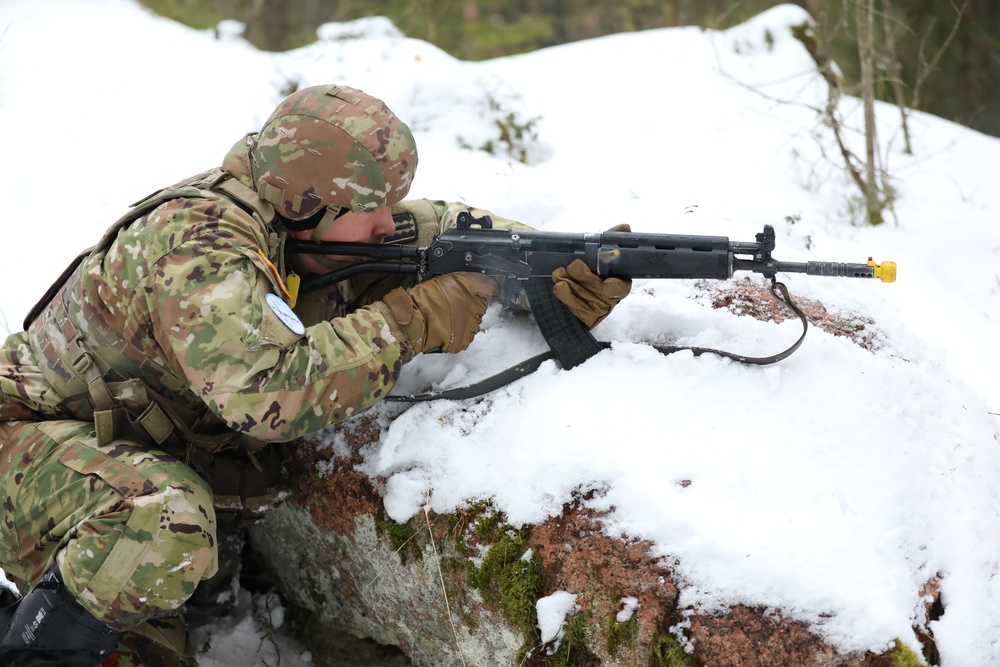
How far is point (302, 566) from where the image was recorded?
3500 millimetres

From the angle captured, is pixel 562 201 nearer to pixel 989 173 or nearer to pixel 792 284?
pixel 792 284

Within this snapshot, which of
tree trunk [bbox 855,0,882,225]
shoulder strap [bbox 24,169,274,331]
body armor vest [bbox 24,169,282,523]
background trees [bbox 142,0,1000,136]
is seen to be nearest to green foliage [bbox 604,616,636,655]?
body armor vest [bbox 24,169,282,523]

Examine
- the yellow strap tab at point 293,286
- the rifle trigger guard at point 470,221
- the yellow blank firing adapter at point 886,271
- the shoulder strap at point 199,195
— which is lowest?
the yellow blank firing adapter at point 886,271

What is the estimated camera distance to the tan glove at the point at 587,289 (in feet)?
9.48

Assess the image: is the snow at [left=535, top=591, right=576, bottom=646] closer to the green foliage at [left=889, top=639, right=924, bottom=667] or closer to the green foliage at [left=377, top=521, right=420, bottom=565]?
the green foliage at [left=377, top=521, right=420, bottom=565]

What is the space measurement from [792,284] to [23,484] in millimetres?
2983

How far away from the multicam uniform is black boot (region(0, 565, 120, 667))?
0.06 metres

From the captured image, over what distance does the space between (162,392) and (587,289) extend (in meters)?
1.52

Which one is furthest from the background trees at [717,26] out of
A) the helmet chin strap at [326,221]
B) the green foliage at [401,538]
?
the green foliage at [401,538]

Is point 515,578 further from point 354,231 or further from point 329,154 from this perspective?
point 329,154

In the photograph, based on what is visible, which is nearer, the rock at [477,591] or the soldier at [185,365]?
the rock at [477,591]

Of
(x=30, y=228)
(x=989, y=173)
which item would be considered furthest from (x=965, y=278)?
(x=30, y=228)

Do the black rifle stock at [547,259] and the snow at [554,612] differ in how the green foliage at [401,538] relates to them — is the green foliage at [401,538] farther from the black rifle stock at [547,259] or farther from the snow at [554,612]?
the black rifle stock at [547,259]

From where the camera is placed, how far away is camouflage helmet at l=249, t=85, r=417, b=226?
2.78 metres
